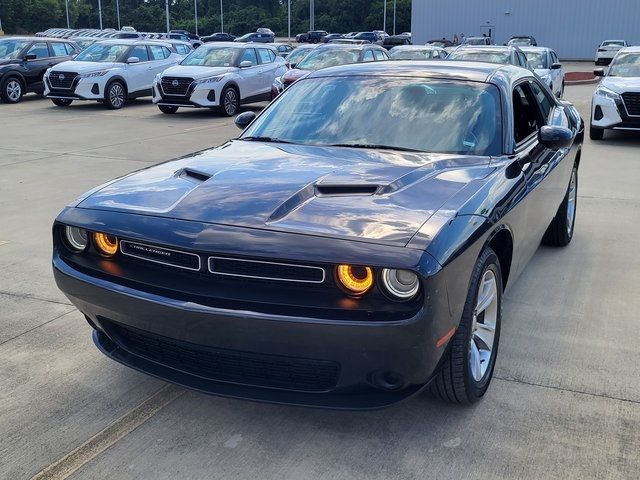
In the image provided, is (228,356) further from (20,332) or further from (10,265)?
(10,265)

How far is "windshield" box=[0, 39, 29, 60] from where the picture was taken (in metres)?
18.9

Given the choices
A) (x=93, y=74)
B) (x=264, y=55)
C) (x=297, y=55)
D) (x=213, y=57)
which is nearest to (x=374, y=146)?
(x=213, y=57)

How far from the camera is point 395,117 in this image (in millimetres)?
4188

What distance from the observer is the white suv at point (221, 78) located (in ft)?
52.5

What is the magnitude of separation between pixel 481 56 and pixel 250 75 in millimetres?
5467

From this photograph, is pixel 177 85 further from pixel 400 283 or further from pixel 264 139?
pixel 400 283

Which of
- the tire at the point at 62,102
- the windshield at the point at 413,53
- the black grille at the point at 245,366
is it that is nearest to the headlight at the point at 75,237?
the black grille at the point at 245,366

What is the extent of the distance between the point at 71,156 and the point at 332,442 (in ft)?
28.7

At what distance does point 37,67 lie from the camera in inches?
757

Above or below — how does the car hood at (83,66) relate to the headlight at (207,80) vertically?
above

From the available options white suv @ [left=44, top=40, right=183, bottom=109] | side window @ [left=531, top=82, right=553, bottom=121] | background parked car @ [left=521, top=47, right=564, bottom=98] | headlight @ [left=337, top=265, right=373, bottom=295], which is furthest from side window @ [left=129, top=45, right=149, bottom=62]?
headlight @ [left=337, top=265, right=373, bottom=295]

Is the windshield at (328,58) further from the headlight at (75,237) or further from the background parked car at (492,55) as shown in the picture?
the headlight at (75,237)

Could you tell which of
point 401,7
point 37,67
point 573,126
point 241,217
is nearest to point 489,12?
point 401,7

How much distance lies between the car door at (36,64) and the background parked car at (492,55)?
438 inches
